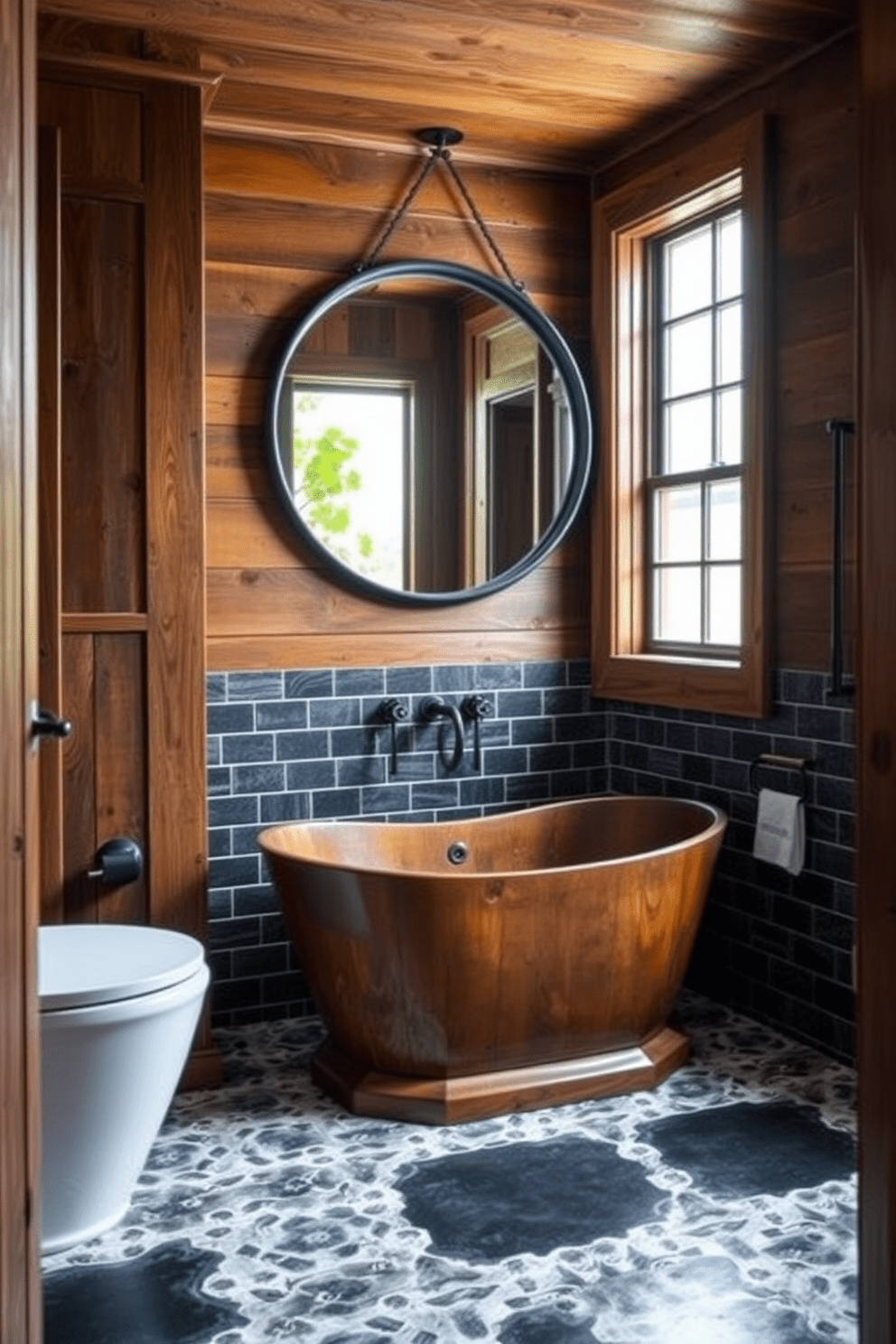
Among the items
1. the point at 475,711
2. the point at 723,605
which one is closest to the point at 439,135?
the point at 723,605

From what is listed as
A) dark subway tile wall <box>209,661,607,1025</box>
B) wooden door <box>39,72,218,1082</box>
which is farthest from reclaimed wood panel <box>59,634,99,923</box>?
dark subway tile wall <box>209,661,607,1025</box>

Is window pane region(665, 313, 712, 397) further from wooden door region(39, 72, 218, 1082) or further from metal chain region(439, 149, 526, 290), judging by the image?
wooden door region(39, 72, 218, 1082)

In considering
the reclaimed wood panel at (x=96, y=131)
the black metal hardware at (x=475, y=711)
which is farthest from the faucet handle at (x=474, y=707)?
the reclaimed wood panel at (x=96, y=131)

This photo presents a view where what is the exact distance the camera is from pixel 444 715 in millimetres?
4020

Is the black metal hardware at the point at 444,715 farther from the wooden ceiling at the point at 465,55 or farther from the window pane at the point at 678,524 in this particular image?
the wooden ceiling at the point at 465,55

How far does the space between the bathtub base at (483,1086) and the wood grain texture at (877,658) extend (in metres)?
1.85

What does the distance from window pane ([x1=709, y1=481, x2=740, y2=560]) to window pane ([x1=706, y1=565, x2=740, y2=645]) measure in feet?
0.14

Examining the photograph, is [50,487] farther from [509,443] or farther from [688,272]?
[688,272]

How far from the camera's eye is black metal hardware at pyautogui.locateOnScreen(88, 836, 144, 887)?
10.5 feet

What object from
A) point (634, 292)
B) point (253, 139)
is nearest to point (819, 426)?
point (634, 292)

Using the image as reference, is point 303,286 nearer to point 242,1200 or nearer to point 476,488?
point 476,488

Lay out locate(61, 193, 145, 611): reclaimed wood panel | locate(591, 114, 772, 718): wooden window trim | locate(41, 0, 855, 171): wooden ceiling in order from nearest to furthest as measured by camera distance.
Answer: locate(41, 0, 855, 171): wooden ceiling < locate(61, 193, 145, 611): reclaimed wood panel < locate(591, 114, 772, 718): wooden window trim

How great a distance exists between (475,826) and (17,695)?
7.93 feet

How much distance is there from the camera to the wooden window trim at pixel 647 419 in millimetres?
3486
